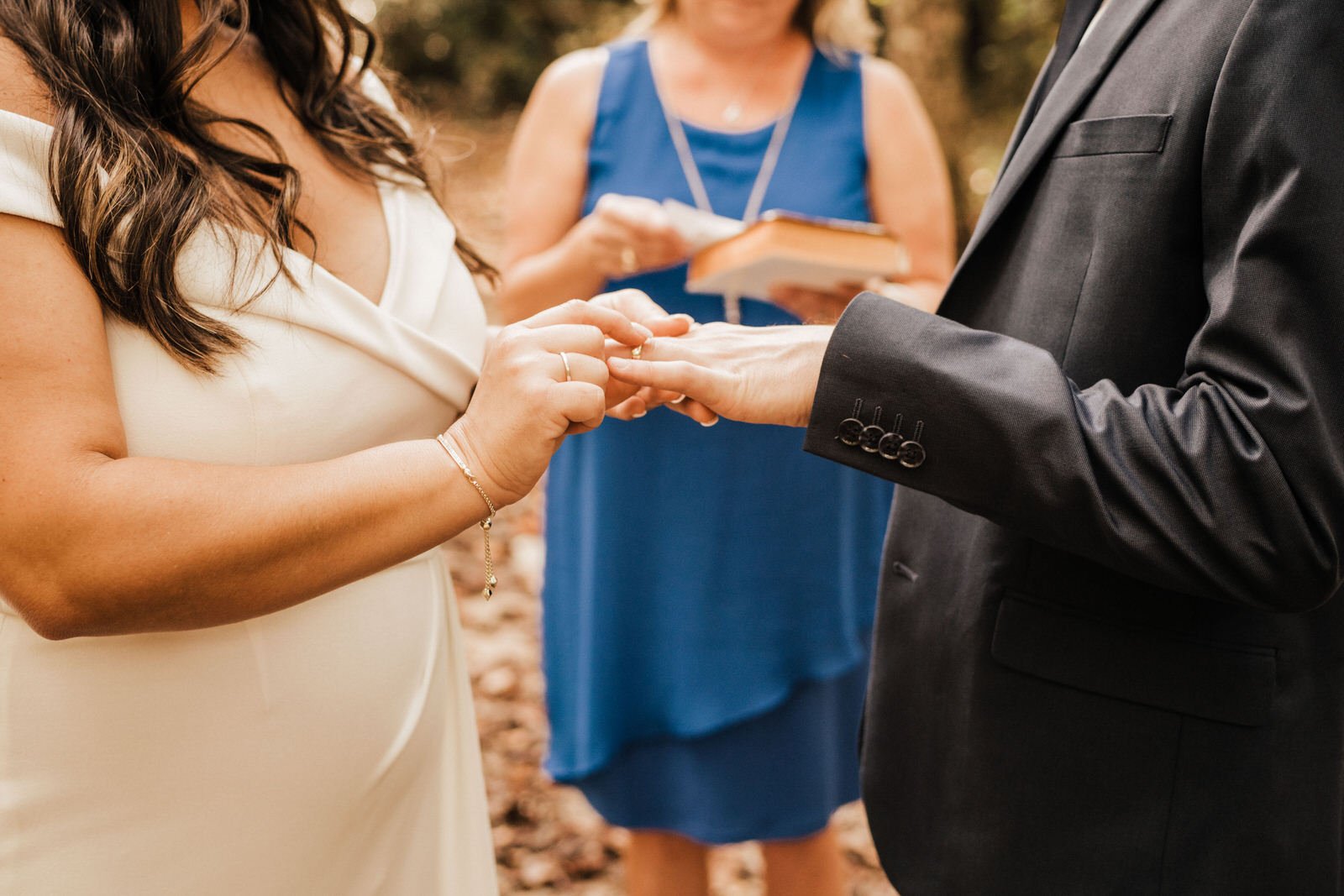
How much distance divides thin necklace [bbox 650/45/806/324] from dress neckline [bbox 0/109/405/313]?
105cm

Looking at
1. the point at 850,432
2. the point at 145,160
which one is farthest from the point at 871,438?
the point at 145,160

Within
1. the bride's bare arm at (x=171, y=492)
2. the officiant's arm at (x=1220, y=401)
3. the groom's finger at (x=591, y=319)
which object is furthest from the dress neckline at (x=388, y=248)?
the officiant's arm at (x=1220, y=401)

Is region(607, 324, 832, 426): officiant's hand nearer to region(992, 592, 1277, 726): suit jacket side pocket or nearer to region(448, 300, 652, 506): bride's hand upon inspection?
region(448, 300, 652, 506): bride's hand

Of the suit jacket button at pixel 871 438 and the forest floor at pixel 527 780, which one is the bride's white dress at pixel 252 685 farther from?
the forest floor at pixel 527 780

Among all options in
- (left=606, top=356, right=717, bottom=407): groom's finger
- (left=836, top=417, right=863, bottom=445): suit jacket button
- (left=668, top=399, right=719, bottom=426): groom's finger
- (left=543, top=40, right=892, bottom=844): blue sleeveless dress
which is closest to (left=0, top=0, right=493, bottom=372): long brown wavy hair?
(left=606, top=356, right=717, bottom=407): groom's finger

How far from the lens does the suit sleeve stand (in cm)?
121

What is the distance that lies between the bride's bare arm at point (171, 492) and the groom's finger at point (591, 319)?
102mm

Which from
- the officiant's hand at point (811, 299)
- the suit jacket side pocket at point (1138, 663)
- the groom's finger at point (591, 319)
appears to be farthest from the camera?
the officiant's hand at point (811, 299)

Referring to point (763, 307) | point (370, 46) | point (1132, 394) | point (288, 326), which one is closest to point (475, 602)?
point (763, 307)

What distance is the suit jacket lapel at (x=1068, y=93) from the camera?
4.76 ft

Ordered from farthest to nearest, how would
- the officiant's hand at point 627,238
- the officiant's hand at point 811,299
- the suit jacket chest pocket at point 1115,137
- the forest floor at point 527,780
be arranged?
1. the forest floor at point 527,780
2. the officiant's hand at point 811,299
3. the officiant's hand at point 627,238
4. the suit jacket chest pocket at point 1115,137

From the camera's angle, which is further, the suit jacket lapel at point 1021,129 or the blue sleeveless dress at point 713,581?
the blue sleeveless dress at point 713,581

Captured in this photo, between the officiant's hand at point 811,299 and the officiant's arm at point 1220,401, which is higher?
the officiant's arm at point 1220,401

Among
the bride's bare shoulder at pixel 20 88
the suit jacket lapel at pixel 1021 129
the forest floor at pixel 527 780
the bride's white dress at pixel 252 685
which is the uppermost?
the bride's bare shoulder at pixel 20 88
